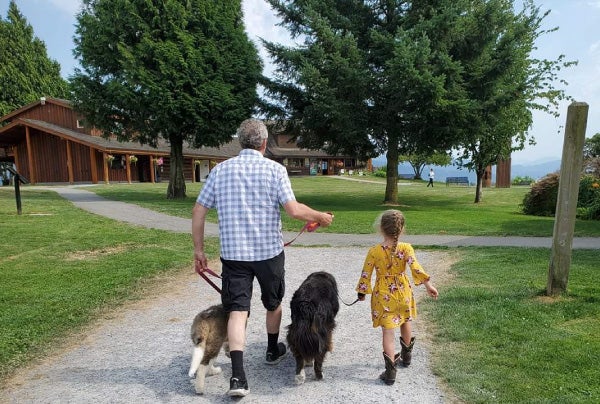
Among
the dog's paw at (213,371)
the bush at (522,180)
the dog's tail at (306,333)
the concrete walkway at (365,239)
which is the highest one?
the dog's tail at (306,333)

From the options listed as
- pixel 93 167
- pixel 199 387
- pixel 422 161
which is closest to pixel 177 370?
pixel 199 387

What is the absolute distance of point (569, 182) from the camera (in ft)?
17.7

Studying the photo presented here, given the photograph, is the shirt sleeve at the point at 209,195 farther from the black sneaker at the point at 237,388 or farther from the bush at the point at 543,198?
the bush at the point at 543,198

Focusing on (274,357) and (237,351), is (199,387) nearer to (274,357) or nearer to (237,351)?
(237,351)

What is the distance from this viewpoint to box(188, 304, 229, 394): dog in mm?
3473

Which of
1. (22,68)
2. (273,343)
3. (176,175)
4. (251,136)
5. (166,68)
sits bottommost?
(273,343)

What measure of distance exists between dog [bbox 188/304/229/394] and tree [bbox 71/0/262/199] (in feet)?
59.9

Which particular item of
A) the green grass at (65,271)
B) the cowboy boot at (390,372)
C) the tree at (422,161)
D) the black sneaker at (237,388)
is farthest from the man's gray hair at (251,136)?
the tree at (422,161)

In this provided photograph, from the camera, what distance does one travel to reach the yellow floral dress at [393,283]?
12.4ft

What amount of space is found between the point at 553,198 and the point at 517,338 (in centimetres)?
1643

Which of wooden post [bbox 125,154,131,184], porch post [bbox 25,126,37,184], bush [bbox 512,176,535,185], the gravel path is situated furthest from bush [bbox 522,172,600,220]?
porch post [bbox 25,126,37,184]

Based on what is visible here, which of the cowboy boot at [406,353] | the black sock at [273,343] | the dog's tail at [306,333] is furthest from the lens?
the black sock at [273,343]

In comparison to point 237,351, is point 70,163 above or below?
above

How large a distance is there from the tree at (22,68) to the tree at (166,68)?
1160 inches
